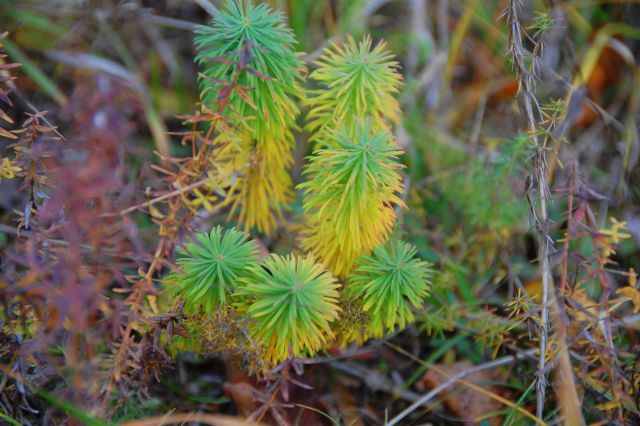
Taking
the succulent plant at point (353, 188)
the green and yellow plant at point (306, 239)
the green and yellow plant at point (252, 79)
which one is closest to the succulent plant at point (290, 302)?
the green and yellow plant at point (306, 239)

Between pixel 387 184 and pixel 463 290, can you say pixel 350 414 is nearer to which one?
pixel 463 290

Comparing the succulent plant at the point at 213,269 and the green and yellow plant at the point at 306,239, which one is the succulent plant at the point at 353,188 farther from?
the succulent plant at the point at 213,269

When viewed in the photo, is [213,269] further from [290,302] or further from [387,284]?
[387,284]

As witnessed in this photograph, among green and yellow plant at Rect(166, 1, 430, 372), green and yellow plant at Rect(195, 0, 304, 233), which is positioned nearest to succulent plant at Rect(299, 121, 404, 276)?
green and yellow plant at Rect(166, 1, 430, 372)

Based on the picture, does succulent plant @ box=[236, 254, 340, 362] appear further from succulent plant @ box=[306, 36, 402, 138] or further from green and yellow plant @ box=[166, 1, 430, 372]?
succulent plant @ box=[306, 36, 402, 138]

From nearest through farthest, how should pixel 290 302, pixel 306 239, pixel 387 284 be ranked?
pixel 290 302
pixel 387 284
pixel 306 239

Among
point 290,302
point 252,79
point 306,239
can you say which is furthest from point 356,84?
point 290,302
